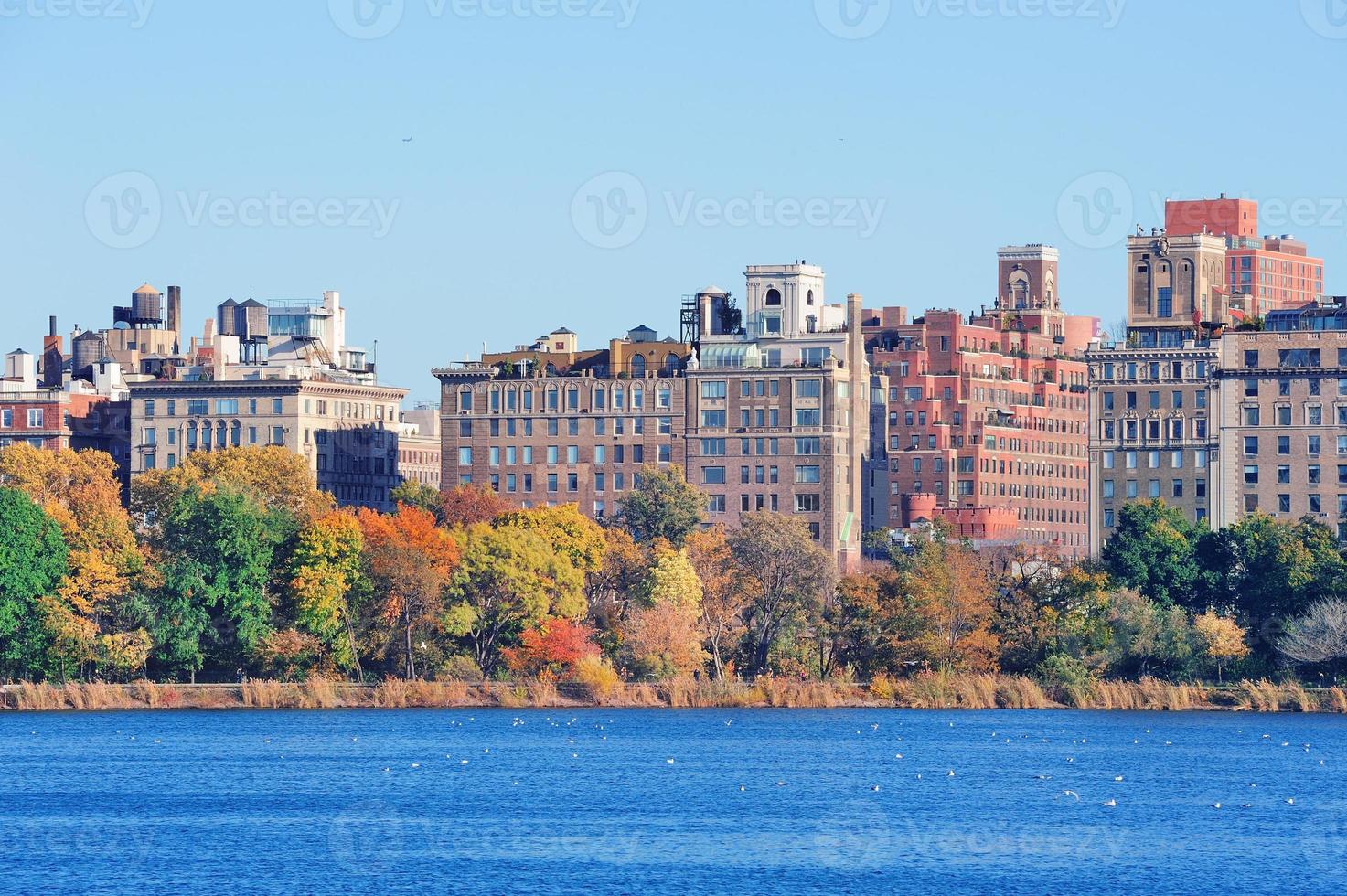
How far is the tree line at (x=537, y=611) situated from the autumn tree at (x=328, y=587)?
14 centimetres

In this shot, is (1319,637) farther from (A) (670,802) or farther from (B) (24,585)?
(B) (24,585)

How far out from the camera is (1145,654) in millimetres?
157750

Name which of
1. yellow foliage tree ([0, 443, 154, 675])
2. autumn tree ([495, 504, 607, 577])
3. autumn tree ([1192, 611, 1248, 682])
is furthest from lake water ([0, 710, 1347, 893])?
autumn tree ([495, 504, 607, 577])

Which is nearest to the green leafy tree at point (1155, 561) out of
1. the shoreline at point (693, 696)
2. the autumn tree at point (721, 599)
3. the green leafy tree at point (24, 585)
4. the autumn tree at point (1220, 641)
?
the autumn tree at point (1220, 641)

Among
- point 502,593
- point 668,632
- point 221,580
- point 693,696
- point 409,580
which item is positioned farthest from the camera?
point 502,593

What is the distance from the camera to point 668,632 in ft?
529

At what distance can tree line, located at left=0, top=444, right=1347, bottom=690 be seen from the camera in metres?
156

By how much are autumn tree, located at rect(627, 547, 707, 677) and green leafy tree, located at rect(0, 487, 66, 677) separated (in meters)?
32.4

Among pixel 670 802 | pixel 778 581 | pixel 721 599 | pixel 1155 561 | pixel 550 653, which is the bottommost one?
pixel 670 802

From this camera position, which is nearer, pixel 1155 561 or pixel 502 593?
pixel 502 593

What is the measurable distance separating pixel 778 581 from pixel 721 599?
11.9 ft

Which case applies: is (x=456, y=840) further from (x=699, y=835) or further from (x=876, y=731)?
(x=876, y=731)

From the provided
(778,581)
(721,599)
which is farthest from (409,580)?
(778,581)

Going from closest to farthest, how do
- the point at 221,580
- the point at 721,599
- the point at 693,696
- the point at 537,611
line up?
the point at 221,580, the point at 693,696, the point at 537,611, the point at 721,599
